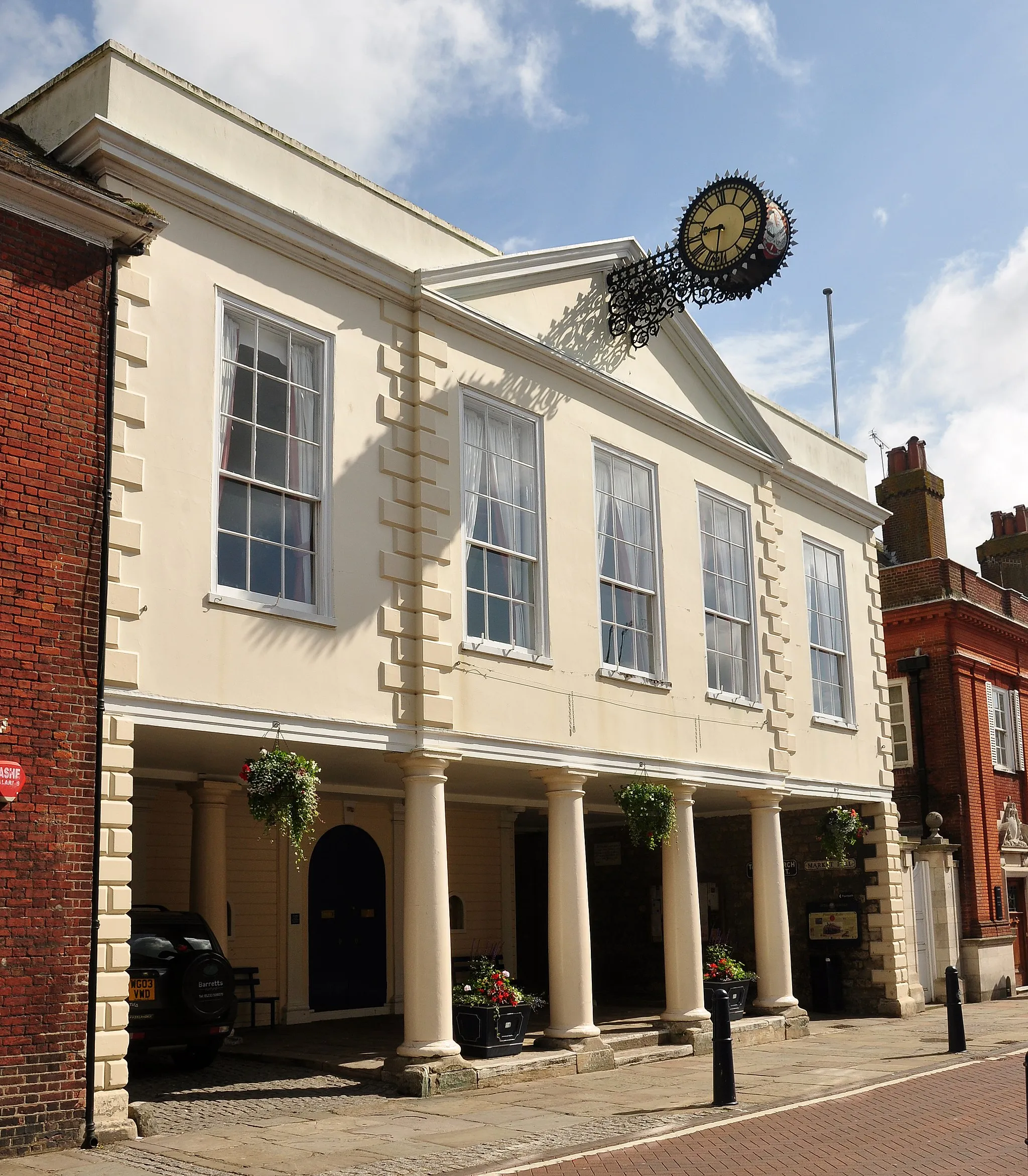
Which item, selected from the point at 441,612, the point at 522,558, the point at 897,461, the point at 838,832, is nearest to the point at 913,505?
the point at 897,461

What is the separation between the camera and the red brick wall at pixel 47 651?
8992mm

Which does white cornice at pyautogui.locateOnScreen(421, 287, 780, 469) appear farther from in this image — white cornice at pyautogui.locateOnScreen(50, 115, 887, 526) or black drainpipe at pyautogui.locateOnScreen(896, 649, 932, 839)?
black drainpipe at pyautogui.locateOnScreen(896, 649, 932, 839)

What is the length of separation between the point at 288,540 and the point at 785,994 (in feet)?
33.4

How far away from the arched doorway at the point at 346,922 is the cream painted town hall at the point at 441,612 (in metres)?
0.05

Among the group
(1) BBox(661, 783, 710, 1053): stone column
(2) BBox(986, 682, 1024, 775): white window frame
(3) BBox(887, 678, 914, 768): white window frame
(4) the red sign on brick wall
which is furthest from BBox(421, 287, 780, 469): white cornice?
(2) BBox(986, 682, 1024, 775): white window frame

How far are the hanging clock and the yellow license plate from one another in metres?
9.41

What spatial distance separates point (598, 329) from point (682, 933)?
759cm

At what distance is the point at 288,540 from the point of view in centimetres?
1177

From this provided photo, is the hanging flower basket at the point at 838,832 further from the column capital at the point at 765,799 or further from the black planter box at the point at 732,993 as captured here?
the black planter box at the point at 732,993

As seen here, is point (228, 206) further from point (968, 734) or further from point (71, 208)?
point (968, 734)

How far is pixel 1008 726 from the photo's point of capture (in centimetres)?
2819

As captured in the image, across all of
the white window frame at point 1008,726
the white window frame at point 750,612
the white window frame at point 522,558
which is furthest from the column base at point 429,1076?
the white window frame at point 1008,726

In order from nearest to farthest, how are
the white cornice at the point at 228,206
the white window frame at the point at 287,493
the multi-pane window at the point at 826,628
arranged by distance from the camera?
the white cornice at the point at 228,206 → the white window frame at the point at 287,493 → the multi-pane window at the point at 826,628

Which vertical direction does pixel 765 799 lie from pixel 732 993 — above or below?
above
